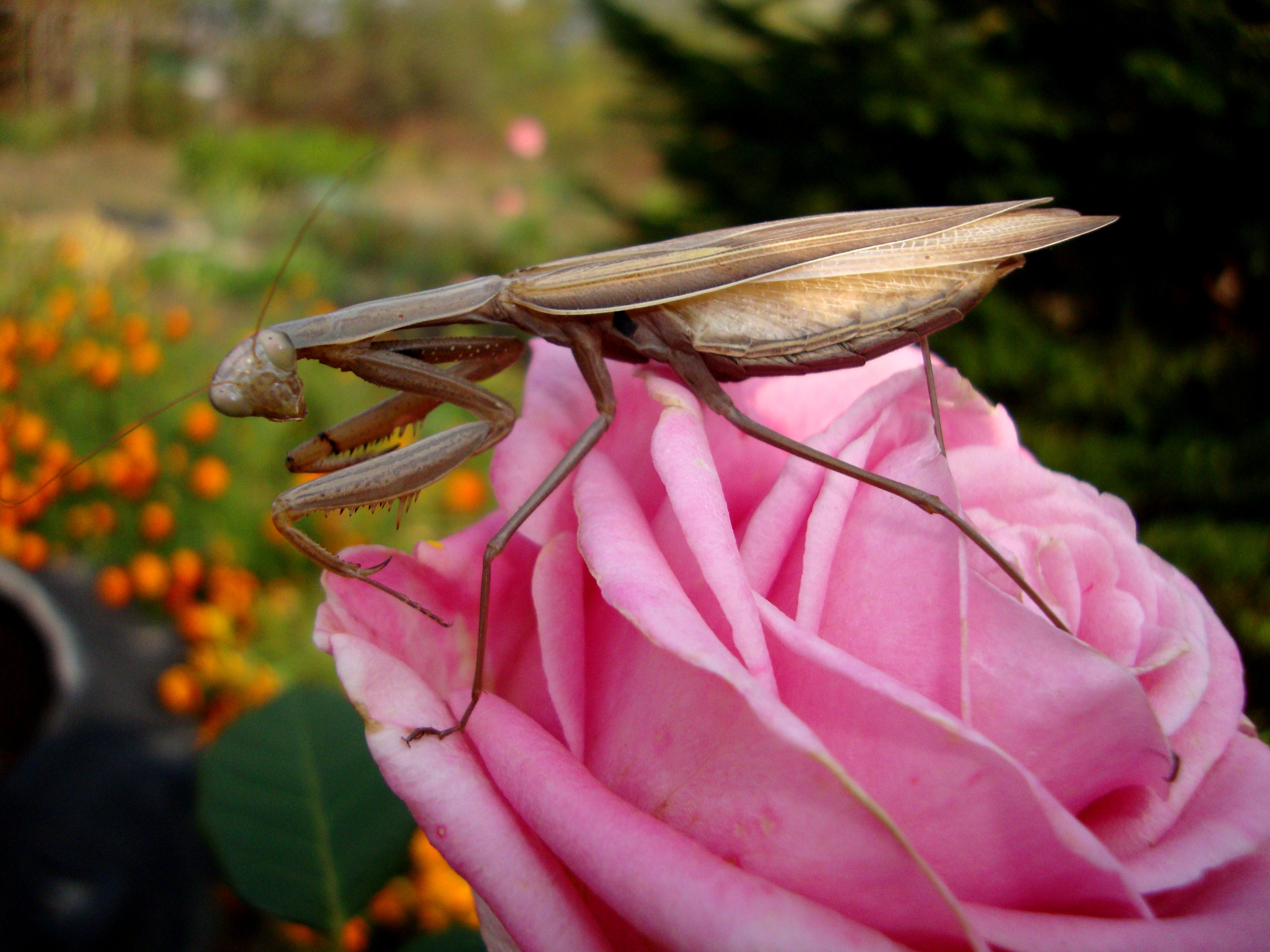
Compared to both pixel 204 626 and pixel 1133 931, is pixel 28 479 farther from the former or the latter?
pixel 1133 931

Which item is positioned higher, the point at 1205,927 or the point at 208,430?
the point at 1205,927

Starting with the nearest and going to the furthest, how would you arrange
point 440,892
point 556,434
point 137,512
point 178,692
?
point 556,434 → point 440,892 → point 178,692 → point 137,512

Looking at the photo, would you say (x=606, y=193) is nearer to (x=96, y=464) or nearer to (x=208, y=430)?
(x=208, y=430)

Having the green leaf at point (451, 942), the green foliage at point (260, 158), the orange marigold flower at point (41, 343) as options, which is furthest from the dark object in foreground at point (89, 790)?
the green foliage at point (260, 158)

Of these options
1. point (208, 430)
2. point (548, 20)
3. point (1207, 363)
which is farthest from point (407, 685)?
point (548, 20)

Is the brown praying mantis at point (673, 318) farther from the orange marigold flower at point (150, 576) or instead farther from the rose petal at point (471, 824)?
the orange marigold flower at point (150, 576)

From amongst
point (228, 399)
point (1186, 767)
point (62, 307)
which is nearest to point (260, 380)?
point (228, 399)
